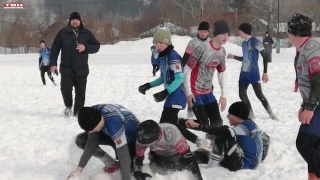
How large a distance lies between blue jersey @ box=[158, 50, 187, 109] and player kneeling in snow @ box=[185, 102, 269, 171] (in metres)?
0.34

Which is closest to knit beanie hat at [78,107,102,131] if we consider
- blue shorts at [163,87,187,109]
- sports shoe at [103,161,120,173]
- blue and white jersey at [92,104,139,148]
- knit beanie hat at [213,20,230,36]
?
blue and white jersey at [92,104,139,148]

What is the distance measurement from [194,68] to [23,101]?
20.4 feet

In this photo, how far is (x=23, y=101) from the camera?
10133 millimetres

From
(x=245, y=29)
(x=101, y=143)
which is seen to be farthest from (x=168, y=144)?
(x=245, y=29)

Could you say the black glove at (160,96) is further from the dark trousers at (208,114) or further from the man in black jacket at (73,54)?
the man in black jacket at (73,54)

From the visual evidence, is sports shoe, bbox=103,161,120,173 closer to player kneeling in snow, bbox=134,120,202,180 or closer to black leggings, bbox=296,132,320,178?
player kneeling in snow, bbox=134,120,202,180

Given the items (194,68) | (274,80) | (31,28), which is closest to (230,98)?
(274,80)

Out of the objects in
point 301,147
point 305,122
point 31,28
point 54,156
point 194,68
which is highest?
point 31,28

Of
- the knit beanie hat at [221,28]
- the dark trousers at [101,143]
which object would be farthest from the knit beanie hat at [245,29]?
the dark trousers at [101,143]

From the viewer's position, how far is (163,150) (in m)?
4.03

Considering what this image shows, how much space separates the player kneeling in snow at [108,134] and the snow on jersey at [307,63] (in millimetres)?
1633

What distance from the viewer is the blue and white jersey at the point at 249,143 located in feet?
14.4

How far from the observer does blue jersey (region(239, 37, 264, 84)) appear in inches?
267

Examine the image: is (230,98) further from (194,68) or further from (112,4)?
(112,4)
